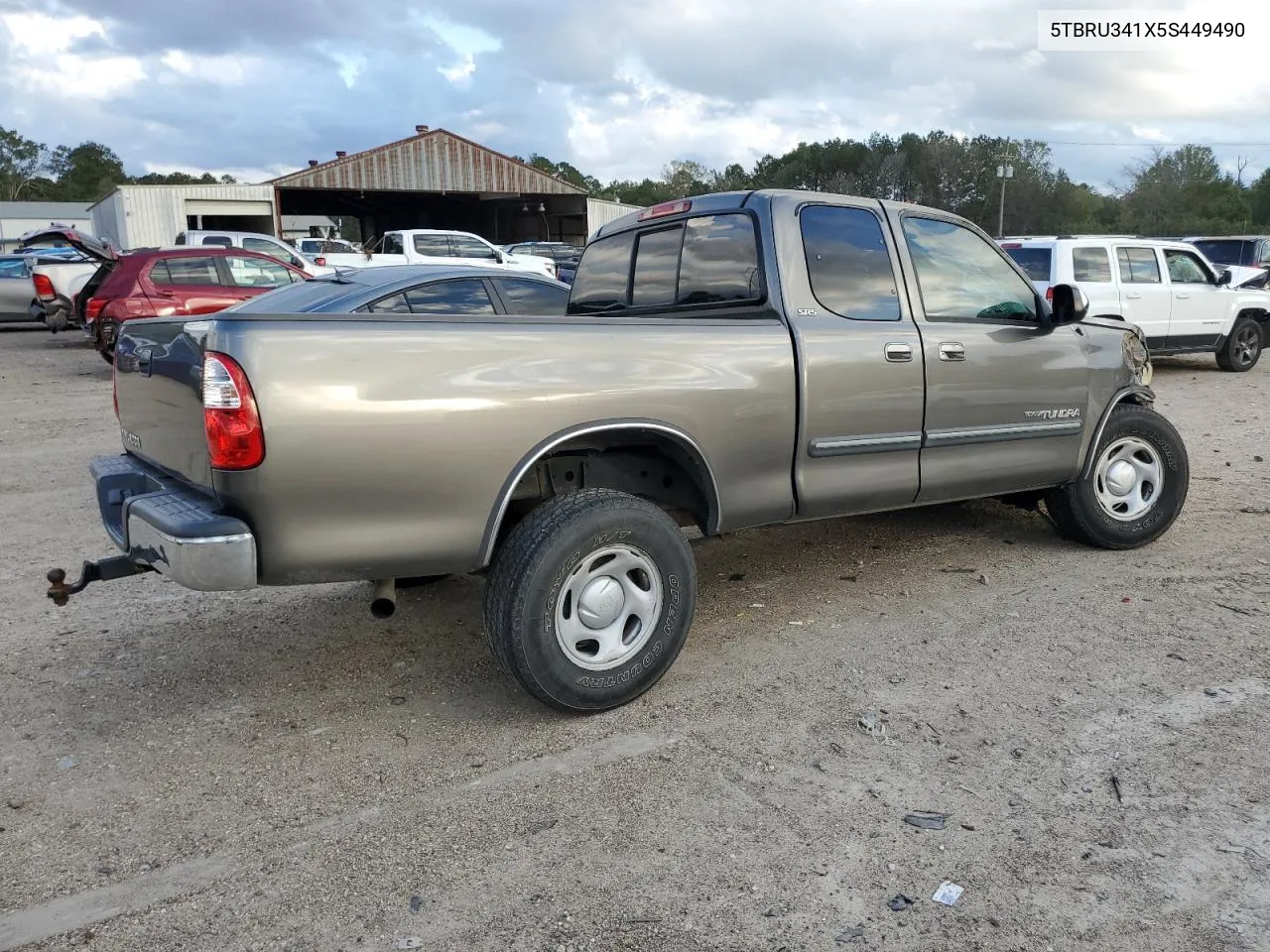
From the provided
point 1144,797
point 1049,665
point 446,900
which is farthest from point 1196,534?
point 446,900

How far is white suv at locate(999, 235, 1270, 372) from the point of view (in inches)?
458

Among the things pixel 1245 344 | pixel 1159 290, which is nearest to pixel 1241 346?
pixel 1245 344

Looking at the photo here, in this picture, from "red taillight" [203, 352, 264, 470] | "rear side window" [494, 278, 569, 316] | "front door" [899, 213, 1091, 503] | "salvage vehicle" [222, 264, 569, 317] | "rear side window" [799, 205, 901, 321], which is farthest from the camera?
"rear side window" [494, 278, 569, 316]

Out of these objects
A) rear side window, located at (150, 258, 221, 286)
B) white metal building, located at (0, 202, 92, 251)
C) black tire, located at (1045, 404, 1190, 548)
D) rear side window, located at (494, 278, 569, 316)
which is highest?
white metal building, located at (0, 202, 92, 251)

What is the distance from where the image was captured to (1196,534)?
5.71 metres

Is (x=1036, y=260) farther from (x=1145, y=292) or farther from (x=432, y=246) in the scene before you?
(x=432, y=246)

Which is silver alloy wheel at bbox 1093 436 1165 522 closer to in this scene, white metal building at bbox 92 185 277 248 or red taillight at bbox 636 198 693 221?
red taillight at bbox 636 198 693 221

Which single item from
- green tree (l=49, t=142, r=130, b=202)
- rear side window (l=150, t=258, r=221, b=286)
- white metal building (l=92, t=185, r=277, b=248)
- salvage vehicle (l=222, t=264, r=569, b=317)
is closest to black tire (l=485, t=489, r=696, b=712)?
salvage vehicle (l=222, t=264, r=569, b=317)

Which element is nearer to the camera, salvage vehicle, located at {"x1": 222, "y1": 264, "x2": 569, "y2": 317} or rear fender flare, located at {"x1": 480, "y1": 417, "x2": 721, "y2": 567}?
rear fender flare, located at {"x1": 480, "y1": 417, "x2": 721, "y2": 567}

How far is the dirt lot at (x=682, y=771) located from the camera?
250 centimetres

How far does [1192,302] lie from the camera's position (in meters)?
12.8

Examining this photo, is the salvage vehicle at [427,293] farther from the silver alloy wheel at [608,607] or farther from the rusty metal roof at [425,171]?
the rusty metal roof at [425,171]

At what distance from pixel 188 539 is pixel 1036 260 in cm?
1114

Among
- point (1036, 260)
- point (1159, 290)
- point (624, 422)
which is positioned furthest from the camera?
point (1159, 290)
